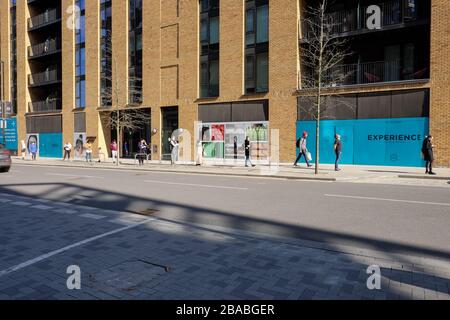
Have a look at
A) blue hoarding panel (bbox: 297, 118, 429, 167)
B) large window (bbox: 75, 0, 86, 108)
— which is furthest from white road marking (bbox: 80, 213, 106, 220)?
large window (bbox: 75, 0, 86, 108)

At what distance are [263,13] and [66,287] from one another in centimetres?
2213

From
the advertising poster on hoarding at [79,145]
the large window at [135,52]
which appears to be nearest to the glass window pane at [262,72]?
the large window at [135,52]

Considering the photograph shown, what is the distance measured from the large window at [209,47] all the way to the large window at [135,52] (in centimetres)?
607

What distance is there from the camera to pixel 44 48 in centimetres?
3750

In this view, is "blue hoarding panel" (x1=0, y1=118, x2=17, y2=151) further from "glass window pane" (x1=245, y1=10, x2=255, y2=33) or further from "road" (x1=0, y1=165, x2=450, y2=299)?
"road" (x1=0, y1=165, x2=450, y2=299)

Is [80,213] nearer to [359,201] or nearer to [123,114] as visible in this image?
[359,201]

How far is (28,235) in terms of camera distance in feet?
18.9

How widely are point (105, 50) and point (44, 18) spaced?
10.8m

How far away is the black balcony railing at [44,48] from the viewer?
36531mm

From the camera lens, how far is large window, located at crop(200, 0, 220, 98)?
24.8 meters

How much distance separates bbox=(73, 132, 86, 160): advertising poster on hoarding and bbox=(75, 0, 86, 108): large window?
2.60 metres

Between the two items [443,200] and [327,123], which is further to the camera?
[327,123]

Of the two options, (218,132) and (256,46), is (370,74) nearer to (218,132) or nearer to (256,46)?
(256,46)
